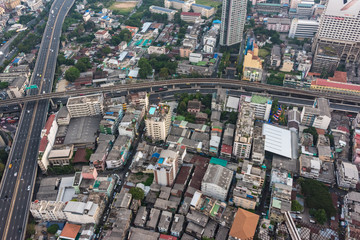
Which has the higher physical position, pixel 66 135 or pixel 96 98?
pixel 96 98

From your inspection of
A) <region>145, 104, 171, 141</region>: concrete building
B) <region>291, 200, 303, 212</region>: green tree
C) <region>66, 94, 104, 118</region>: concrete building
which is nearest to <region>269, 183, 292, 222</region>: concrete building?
<region>291, 200, 303, 212</region>: green tree

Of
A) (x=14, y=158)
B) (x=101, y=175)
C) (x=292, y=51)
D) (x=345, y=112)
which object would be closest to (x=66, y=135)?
(x=14, y=158)

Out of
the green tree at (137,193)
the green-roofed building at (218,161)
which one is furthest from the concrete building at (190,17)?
the green tree at (137,193)

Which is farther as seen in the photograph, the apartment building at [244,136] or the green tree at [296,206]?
the apartment building at [244,136]

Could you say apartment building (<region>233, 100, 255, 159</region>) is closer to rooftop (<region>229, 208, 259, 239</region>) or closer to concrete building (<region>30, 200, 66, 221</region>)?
rooftop (<region>229, 208, 259, 239</region>)

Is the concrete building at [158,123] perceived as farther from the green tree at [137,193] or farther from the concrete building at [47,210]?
the concrete building at [47,210]

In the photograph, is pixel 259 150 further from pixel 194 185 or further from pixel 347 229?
pixel 347 229
